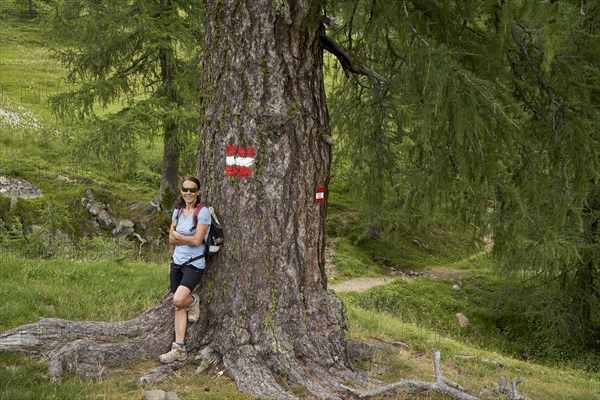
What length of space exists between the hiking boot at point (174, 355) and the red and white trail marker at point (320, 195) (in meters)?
1.95

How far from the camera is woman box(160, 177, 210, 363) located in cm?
534

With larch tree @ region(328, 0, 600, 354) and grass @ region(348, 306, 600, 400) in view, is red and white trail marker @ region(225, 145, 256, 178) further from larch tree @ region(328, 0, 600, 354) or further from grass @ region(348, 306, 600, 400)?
grass @ region(348, 306, 600, 400)

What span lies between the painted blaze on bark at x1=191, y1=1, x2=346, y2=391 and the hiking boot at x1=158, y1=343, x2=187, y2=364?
241 millimetres

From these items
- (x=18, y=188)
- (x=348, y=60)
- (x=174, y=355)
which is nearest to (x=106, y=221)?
(x=18, y=188)

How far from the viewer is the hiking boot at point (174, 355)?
5320mm

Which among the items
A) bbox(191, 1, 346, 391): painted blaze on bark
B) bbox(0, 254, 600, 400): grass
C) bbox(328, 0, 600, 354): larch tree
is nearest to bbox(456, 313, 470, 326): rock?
bbox(0, 254, 600, 400): grass

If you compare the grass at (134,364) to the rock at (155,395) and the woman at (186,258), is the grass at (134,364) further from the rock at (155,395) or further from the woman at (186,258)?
the woman at (186,258)

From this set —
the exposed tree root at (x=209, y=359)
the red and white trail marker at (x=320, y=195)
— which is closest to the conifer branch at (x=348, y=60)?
the red and white trail marker at (x=320, y=195)

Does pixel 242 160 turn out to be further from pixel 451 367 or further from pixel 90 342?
pixel 451 367

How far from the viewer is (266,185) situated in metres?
5.38

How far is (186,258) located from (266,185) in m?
1.07

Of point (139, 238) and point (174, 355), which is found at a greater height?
point (139, 238)

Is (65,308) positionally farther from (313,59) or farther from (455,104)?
(455,104)

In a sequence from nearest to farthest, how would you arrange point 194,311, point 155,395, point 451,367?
point 155,395 < point 194,311 < point 451,367
